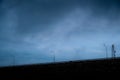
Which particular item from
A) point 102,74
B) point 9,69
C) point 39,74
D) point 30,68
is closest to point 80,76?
point 102,74

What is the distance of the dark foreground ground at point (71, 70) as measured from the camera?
17.9 m

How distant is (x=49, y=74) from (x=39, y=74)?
4.48ft

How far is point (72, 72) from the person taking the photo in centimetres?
1892

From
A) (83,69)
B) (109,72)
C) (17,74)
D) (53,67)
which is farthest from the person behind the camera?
(17,74)

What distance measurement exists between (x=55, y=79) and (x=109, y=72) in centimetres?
514

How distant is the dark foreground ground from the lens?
17875 millimetres

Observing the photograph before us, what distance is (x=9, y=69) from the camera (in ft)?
76.1

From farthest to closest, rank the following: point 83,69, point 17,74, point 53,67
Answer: point 17,74 < point 53,67 < point 83,69

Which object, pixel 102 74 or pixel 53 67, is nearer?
pixel 102 74

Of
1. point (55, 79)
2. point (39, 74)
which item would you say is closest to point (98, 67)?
point (55, 79)

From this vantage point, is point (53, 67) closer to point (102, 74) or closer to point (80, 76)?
point (80, 76)

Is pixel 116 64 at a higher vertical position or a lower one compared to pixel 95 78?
higher

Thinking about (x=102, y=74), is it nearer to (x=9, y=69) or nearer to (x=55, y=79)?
(x=55, y=79)

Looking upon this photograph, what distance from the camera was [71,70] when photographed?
19.2 meters
